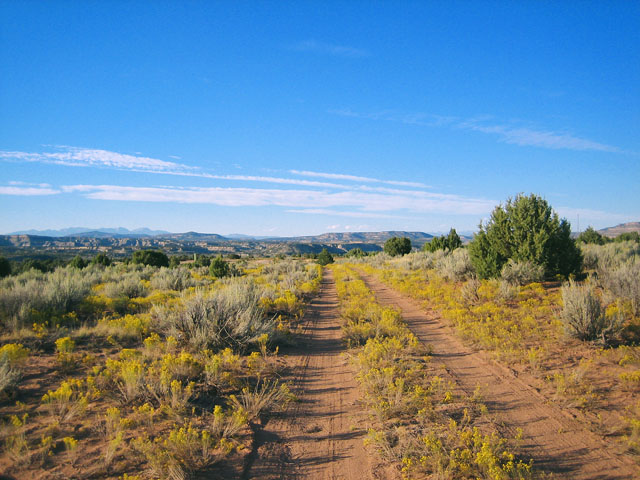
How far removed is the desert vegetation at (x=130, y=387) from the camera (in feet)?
11.6

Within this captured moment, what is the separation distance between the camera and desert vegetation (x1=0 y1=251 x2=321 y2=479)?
11.6ft

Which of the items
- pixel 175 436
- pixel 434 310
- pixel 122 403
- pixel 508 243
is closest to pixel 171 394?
pixel 122 403

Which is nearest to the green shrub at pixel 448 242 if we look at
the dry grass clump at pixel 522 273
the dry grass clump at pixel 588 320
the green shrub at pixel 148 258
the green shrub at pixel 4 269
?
the dry grass clump at pixel 522 273

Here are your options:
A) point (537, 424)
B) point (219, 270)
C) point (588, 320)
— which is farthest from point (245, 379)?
point (219, 270)

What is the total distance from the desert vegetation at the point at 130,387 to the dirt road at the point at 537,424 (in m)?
3.18

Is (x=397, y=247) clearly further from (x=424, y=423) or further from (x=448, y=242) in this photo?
(x=424, y=423)

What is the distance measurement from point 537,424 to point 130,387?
5.67m

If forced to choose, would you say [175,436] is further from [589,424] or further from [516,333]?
[516,333]

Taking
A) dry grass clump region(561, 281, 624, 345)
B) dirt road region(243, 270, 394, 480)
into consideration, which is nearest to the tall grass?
dirt road region(243, 270, 394, 480)

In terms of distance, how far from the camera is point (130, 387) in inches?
185

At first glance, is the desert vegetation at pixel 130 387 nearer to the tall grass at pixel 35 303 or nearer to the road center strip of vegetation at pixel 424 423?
the tall grass at pixel 35 303

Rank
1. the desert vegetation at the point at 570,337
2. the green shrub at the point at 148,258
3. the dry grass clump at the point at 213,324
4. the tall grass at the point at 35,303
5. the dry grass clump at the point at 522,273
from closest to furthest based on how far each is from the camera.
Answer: the desert vegetation at the point at 570,337 < the dry grass clump at the point at 213,324 < the tall grass at the point at 35,303 < the dry grass clump at the point at 522,273 < the green shrub at the point at 148,258

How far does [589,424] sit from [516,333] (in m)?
3.55

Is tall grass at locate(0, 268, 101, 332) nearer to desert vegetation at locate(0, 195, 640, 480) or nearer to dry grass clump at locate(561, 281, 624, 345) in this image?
desert vegetation at locate(0, 195, 640, 480)
